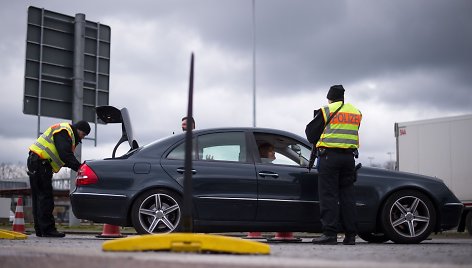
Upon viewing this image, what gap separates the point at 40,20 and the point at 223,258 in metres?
13.7

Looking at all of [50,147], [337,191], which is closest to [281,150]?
[337,191]

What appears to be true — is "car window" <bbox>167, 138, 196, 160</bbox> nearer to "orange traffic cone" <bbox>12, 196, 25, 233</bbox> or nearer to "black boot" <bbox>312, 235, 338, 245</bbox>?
"black boot" <bbox>312, 235, 338, 245</bbox>

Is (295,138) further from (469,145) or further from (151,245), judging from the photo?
(469,145)

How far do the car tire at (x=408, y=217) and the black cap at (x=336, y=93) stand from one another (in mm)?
1318

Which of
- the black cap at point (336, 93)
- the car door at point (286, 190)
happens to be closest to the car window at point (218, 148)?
the car door at point (286, 190)

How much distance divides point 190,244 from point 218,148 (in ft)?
10.5

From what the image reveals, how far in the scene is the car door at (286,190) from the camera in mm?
8016

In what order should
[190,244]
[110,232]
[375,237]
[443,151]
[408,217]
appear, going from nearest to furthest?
[190,244]
[408,217]
[375,237]
[110,232]
[443,151]

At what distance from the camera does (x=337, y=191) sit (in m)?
7.81

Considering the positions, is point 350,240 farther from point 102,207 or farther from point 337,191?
point 102,207

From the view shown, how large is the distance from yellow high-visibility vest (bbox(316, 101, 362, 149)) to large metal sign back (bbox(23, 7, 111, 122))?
33.5 feet

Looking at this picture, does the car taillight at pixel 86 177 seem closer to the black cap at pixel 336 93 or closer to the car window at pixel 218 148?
the car window at pixel 218 148

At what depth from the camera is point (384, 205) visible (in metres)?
8.20

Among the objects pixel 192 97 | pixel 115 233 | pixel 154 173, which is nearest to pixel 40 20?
pixel 115 233
